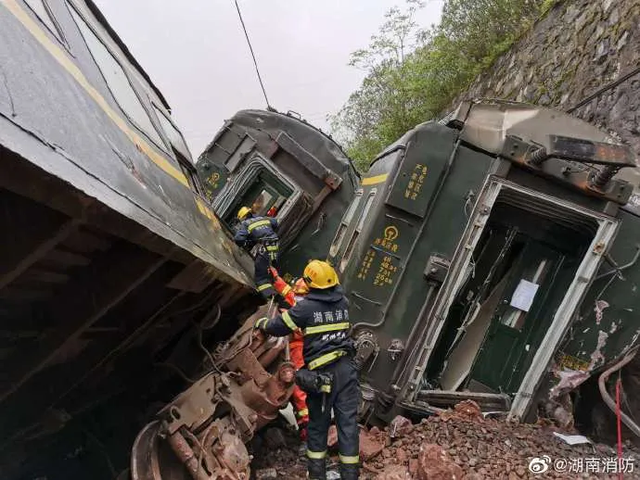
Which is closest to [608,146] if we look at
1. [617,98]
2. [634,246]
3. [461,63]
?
[634,246]

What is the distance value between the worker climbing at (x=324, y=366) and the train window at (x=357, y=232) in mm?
1016

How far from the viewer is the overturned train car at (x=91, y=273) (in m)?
1.45

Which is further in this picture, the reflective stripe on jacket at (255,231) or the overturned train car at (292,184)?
the overturned train car at (292,184)

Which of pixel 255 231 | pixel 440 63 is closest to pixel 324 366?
pixel 255 231

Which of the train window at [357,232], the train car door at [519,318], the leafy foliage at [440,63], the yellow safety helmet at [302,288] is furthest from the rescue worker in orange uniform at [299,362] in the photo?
the leafy foliage at [440,63]

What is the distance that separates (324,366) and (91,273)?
1.77 m

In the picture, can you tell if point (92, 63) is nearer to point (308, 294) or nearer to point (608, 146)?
point (308, 294)

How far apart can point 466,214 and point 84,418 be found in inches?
125

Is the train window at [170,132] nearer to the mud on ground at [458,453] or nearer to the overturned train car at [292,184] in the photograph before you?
the overturned train car at [292,184]

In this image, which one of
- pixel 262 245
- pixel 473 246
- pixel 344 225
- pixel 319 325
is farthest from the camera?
pixel 344 225

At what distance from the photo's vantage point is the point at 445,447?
360cm

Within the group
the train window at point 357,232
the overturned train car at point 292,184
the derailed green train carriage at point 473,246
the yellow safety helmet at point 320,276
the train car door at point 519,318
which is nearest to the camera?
the yellow safety helmet at point 320,276

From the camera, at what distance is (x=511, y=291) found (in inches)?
197

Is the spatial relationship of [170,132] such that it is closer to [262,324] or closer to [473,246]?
[262,324]
